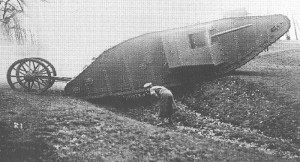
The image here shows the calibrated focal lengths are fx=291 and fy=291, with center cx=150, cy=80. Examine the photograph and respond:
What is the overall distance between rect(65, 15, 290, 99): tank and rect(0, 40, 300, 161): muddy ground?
0.67 metres

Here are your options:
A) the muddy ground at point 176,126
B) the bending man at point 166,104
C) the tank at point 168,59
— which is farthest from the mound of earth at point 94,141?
the tank at point 168,59

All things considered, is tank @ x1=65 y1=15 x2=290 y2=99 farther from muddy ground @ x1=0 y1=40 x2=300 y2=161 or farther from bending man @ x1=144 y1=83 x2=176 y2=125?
bending man @ x1=144 y1=83 x2=176 y2=125

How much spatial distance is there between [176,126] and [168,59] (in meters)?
3.96

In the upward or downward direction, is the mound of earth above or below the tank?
below

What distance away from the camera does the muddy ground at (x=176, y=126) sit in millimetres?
7227

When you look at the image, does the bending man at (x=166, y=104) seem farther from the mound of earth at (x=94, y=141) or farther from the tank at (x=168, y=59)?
the tank at (x=168, y=59)

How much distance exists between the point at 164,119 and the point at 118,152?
3.92 metres

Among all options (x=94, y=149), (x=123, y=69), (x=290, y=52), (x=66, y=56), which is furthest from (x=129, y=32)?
(x=94, y=149)

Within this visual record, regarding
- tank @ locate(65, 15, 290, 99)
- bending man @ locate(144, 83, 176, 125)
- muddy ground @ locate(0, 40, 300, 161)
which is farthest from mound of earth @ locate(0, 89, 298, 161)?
tank @ locate(65, 15, 290, 99)

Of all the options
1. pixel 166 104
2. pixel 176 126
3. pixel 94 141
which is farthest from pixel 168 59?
pixel 94 141

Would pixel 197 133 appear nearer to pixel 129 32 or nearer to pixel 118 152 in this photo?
pixel 118 152

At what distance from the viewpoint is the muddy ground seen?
7.23 metres

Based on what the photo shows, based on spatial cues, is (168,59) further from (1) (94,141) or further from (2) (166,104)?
(1) (94,141)

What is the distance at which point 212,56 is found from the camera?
42.9ft
